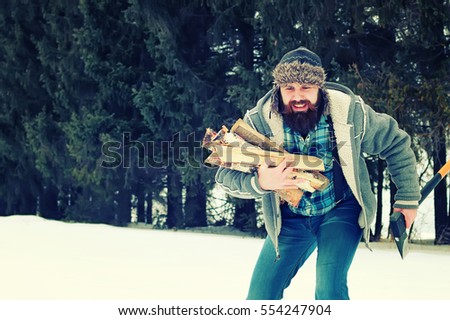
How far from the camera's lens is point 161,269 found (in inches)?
371

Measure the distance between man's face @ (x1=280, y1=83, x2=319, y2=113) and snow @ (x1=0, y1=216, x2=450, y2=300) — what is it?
3.16 m

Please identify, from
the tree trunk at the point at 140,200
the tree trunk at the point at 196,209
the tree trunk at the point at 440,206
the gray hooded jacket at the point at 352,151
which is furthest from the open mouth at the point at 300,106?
the tree trunk at the point at 140,200

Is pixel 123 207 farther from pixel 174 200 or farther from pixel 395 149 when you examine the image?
pixel 395 149

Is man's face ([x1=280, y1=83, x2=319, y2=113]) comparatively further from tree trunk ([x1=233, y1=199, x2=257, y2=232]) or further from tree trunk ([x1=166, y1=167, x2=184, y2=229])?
tree trunk ([x1=166, y1=167, x2=184, y2=229])

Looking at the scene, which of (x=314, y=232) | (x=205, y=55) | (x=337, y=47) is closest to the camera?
(x=314, y=232)

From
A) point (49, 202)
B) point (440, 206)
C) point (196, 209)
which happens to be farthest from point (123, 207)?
point (440, 206)

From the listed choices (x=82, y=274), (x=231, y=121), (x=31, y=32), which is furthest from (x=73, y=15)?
(x=82, y=274)

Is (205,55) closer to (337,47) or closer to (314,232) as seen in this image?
(337,47)

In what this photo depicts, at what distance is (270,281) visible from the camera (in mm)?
4621

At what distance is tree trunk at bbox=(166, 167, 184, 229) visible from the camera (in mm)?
18312

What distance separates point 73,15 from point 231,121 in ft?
21.3

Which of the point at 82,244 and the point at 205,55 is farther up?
the point at 205,55

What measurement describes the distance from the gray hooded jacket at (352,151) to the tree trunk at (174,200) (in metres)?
13.1

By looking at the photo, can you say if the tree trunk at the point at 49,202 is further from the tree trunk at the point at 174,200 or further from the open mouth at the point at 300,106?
the open mouth at the point at 300,106
